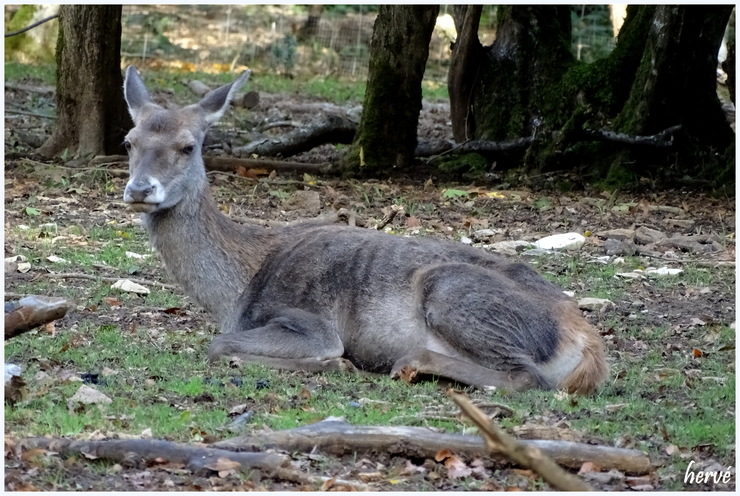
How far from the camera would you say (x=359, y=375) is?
6703 millimetres

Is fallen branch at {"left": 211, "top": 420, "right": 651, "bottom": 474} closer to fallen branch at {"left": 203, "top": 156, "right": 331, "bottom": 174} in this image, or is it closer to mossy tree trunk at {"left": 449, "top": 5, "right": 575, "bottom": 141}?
fallen branch at {"left": 203, "top": 156, "right": 331, "bottom": 174}

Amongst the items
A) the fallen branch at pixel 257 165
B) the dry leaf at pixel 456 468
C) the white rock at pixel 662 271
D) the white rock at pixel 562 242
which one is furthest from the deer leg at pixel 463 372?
the fallen branch at pixel 257 165

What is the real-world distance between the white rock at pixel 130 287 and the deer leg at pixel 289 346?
6.71ft

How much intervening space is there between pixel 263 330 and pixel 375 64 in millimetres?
7602

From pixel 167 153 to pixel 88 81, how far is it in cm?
677

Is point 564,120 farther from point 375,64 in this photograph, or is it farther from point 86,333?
Result: point 86,333

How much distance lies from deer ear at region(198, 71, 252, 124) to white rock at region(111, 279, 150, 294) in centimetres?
176

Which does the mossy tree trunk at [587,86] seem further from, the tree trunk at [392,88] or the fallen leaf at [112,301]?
A: the fallen leaf at [112,301]

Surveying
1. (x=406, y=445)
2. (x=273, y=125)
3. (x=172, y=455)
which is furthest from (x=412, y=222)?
(x=172, y=455)

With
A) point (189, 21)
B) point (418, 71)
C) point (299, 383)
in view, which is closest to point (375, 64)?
point (418, 71)

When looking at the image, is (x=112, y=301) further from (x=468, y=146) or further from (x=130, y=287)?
(x=468, y=146)

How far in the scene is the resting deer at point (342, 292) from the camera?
6.52m

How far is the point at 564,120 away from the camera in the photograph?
Answer: 14.3m

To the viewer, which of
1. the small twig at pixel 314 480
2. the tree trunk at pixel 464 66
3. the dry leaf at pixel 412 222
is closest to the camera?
the small twig at pixel 314 480
